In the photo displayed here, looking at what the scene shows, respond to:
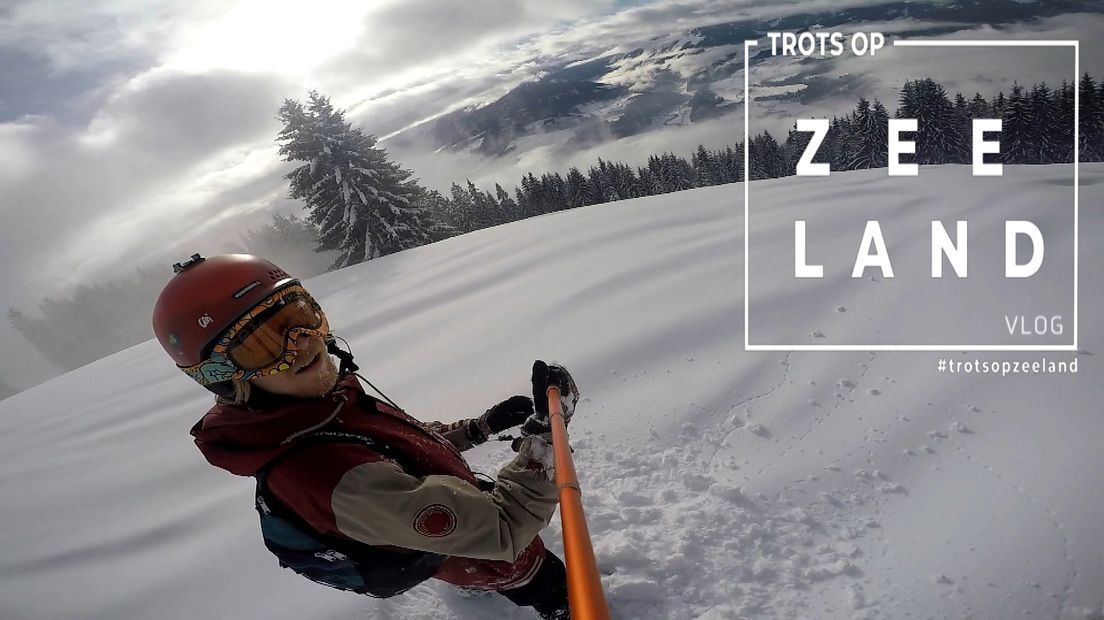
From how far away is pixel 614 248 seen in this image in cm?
853

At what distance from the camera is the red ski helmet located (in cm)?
185

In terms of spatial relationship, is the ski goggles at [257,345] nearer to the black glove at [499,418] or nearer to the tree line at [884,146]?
the black glove at [499,418]

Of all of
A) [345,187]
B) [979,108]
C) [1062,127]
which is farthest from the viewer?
[979,108]

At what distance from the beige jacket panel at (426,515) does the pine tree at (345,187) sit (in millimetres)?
21272

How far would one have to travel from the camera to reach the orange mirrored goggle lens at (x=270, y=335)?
1854 mm

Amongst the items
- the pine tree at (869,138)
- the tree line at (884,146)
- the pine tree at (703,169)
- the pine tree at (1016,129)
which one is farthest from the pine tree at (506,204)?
the pine tree at (1016,129)

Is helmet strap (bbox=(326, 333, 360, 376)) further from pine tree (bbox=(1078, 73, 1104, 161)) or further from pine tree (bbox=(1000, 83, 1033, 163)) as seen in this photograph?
pine tree (bbox=(1078, 73, 1104, 161))

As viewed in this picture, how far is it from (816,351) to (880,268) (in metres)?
2.15

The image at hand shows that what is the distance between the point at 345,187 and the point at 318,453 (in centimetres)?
2177

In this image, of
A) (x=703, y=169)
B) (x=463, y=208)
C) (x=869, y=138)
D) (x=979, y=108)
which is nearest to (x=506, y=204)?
(x=463, y=208)

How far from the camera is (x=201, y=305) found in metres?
1.86

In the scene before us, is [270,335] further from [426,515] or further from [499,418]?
[499,418]

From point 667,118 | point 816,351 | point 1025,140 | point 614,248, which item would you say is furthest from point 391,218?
point 667,118

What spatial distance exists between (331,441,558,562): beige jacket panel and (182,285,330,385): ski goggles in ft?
1.93
